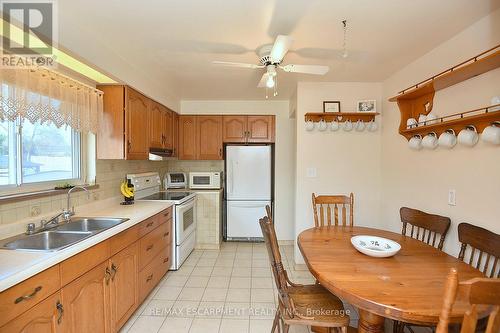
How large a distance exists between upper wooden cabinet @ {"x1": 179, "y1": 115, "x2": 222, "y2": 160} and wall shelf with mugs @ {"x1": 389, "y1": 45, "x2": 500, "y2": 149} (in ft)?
8.35

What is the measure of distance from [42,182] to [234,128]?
2.57 metres

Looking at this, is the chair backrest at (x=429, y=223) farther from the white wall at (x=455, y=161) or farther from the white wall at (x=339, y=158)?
the white wall at (x=339, y=158)

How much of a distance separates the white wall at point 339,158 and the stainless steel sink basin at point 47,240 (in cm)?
224

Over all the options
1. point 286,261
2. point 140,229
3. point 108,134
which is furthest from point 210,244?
point 108,134

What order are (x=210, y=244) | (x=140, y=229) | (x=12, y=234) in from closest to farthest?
(x=12, y=234) < (x=140, y=229) < (x=210, y=244)

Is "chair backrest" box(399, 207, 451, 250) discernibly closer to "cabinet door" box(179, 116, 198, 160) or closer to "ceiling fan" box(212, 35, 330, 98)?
"ceiling fan" box(212, 35, 330, 98)

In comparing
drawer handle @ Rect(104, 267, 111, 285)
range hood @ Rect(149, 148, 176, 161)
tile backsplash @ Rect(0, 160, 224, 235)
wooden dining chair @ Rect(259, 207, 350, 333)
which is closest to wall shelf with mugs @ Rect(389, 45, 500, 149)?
wooden dining chair @ Rect(259, 207, 350, 333)

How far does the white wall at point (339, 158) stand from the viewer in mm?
3045

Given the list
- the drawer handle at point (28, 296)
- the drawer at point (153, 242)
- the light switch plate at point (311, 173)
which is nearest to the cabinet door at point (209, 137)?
the drawer at point (153, 242)

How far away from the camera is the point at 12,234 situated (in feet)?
5.31

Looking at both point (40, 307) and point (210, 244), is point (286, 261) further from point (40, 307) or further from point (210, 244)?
point (40, 307)

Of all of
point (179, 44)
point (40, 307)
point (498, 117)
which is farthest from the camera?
point (179, 44)

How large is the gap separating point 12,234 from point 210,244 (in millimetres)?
2469

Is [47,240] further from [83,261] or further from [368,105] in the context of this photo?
[368,105]
